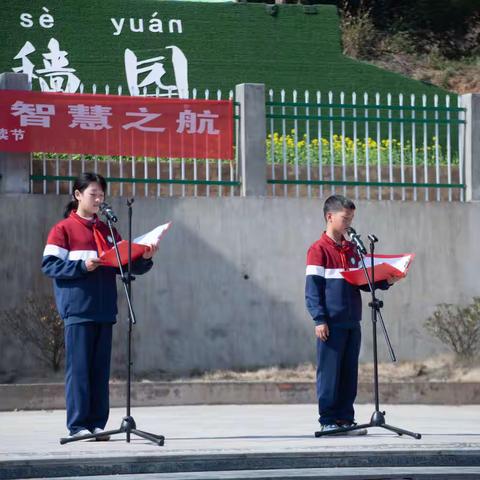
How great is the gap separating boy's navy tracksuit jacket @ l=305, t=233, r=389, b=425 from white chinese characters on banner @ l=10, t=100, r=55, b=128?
16.0 feet

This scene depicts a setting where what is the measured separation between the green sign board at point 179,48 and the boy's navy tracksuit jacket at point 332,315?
9254 mm

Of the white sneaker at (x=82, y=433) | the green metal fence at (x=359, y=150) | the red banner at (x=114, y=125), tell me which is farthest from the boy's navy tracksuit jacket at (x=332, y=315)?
the red banner at (x=114, y=125)

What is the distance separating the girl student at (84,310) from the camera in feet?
31.9

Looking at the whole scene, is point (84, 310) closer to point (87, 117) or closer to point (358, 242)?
point (358, 242)

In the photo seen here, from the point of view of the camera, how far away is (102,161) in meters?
14.6

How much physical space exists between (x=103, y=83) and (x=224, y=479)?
1197 cm

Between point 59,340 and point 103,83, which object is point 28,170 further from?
point 103,83

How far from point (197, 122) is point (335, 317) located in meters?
5.00

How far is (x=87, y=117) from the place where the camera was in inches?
573

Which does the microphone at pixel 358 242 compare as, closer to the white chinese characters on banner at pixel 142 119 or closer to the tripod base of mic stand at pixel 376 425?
the tripod base of mic stand at pixel 376 425

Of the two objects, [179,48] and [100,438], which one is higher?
[179,48]

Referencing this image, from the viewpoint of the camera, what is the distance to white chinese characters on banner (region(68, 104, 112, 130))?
14.5m

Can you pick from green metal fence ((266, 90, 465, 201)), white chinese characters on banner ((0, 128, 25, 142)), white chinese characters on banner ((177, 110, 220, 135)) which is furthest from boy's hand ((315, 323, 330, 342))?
white chinese characters on banner ((0, 128, 25, 142))

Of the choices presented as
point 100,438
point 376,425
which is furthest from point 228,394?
point 100,438
